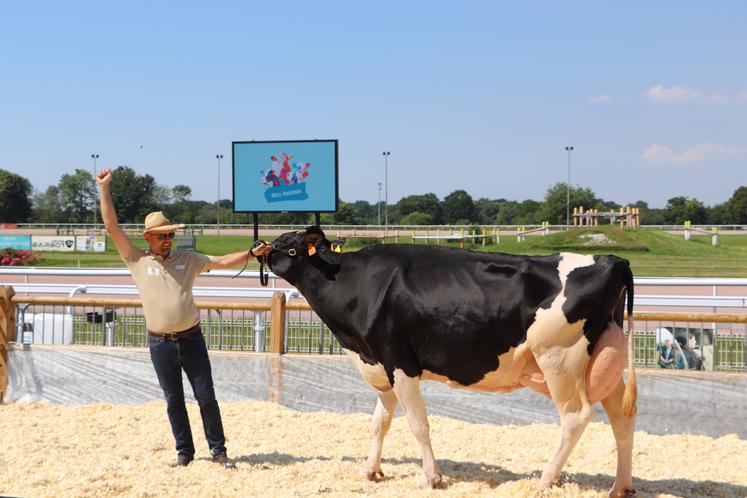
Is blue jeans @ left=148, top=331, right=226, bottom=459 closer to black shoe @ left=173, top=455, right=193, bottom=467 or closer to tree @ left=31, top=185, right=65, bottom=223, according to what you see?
black shoe @ left=173, top=455, right=193, bottom=467

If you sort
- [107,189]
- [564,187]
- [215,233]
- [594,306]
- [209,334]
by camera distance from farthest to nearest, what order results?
[564,187]
[215,233]
[209,334]
[107,189]
[594,306]

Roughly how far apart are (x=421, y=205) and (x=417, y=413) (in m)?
105

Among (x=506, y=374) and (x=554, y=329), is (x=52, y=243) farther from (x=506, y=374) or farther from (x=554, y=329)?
(x=554, y=329)

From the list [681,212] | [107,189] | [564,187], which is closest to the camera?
[107,189]

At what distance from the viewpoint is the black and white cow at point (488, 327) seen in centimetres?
538

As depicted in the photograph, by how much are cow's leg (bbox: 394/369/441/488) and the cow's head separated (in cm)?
101

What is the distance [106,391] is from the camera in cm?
925

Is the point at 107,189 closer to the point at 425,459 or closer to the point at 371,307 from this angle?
the point at 371,307

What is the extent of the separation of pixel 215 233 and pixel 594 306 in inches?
2013

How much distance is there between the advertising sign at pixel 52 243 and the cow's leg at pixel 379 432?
115 ft

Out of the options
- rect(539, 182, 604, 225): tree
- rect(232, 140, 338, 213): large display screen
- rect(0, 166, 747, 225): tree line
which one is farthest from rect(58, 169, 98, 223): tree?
rect(232, 140, 338, 213): large display screen

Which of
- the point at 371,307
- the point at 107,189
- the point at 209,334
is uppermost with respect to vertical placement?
the point at 107,189

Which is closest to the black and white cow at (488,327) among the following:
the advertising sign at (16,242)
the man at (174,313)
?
the man at (174,313)

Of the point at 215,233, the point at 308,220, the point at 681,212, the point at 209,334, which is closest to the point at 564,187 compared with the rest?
the point at 681,212
